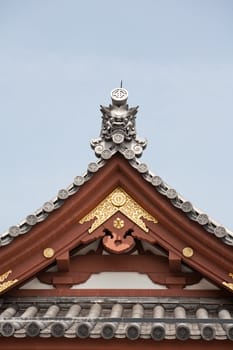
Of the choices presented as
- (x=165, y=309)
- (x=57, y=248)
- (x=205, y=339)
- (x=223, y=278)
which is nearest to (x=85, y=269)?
(x=57, y=248)

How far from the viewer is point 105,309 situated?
714cm

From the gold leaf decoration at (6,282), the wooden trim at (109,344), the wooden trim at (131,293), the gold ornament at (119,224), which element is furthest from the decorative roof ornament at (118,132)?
the wooden trim at (109,344)

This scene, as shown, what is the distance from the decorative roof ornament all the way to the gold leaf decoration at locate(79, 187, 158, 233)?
0.44 metres

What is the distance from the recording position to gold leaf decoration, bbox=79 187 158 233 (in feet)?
24.4

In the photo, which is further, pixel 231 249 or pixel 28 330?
pixel 231 249

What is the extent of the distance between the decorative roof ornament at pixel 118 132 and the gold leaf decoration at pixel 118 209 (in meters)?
0.44

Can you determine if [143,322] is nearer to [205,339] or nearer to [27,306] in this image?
[205,339]

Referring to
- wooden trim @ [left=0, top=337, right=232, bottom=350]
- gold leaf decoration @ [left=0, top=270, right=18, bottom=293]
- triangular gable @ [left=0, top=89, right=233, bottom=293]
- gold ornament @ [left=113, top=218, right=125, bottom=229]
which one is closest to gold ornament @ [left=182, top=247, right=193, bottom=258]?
triangular gable @ [left=0, top=89, right=233, bottom=293]

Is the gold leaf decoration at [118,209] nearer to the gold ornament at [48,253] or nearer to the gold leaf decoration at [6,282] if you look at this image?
the gold ornament at [48,253]

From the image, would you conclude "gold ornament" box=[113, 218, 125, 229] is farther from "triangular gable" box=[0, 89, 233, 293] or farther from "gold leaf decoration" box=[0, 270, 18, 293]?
"gold leaf decoration" box=[0, 270, 18, 293]

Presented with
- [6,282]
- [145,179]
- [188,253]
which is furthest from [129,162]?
[6,282]

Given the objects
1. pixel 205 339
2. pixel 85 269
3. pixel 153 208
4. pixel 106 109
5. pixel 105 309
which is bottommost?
pixel 205 339

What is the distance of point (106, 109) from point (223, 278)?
2.19 metres

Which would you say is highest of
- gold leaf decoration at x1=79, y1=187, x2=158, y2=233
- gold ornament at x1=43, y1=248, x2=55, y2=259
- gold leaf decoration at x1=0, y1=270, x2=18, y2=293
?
gold leaf decoration at x1=79, y1=187, x2=158, y2=233
